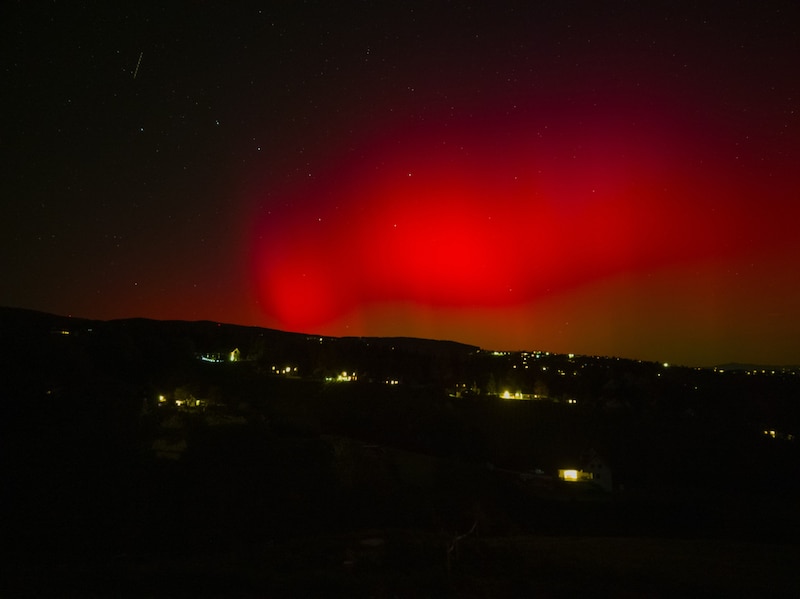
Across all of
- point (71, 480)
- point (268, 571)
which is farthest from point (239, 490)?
point (268, 571)

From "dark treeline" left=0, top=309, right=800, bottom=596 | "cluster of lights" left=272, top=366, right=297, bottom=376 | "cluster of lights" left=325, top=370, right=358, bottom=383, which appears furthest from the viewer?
"cluster of lights" left=272, top=366, right=297, bottom=376

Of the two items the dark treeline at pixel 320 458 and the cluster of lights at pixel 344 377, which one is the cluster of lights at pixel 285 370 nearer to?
the dark treeline at pixel 320 458

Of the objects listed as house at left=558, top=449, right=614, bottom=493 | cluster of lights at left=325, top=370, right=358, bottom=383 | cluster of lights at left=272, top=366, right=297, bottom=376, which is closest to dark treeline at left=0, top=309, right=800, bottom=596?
house at left=558, top=449, right=614, bottom=493

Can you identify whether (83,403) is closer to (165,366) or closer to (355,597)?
(165,366)

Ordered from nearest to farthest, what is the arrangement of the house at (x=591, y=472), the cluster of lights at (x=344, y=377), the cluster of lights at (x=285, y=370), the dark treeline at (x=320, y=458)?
the dark treeline at (x=320, y=458) → the house at (x=591, y=472) → the cluster of lights at (x=344, y=377) → the cluster of lights at (x=285, y=370)

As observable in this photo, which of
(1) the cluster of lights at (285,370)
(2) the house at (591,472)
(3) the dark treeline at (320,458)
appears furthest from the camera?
(1) the cluster of lights at (285,370)

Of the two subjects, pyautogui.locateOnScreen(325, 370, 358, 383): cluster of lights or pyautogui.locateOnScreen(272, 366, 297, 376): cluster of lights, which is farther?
pyautogui.locateOnScreen(272, 366, 297, 376): cluster of lights

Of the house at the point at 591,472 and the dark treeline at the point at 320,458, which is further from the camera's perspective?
the house at the point at 591,472

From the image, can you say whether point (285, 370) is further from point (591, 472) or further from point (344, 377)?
point (591, 472)

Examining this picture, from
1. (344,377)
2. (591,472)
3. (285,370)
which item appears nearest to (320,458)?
(591,472)

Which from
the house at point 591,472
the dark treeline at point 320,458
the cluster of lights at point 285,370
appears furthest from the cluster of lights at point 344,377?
the house at point 591,472

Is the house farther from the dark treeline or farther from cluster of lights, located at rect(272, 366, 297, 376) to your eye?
cluster of lights, located at rect(272, 366, 297, 376)
